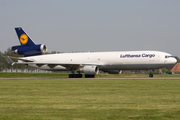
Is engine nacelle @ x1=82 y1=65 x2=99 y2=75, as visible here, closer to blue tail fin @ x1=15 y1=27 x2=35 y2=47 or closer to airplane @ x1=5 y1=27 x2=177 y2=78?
airplane @ x1=5 y1=27 x2=177 y2=78

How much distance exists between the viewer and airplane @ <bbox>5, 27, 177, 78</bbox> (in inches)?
1534

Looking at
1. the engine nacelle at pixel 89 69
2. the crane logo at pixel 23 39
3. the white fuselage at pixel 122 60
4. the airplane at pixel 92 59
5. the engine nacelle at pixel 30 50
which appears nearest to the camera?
the white fuselage at pixel 122 60

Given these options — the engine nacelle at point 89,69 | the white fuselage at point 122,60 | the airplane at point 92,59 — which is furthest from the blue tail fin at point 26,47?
the engine nacelle at point 89,69

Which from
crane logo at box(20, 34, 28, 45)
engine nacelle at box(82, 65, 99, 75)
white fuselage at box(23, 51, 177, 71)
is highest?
crane logo at box(20, 34, 28, 45)

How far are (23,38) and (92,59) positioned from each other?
14738mm

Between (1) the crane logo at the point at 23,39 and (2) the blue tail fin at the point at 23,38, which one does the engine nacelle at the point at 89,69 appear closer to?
(2) the blue tail fin at the point at 23,38

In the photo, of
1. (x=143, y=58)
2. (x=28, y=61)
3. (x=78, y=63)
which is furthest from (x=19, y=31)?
(x=143, y=58)

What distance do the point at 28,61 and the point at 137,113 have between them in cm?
3941

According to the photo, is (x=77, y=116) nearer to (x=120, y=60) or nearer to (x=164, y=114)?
(x=164, y=114)

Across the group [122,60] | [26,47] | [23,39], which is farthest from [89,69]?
[23,39]

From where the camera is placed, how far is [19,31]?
47719 millimetres

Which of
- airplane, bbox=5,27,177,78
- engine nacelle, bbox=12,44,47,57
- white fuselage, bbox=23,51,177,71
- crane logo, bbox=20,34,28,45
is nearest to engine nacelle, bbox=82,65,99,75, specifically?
airplane, bbox=5,27,177,78

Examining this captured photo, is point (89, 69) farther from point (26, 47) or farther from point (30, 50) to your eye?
point (26, 47)

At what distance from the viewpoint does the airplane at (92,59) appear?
38969mm
